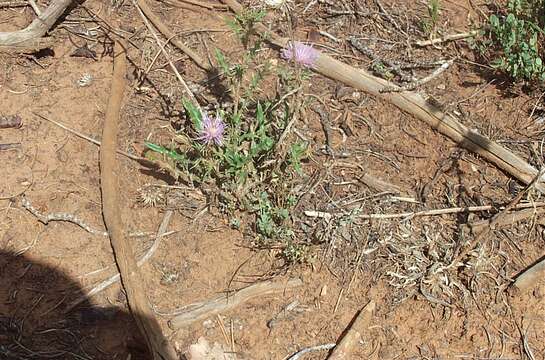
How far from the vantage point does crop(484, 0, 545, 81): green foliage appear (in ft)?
10.5

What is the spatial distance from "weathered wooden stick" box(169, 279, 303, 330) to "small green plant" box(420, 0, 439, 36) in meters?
1.61

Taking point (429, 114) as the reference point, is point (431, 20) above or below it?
above

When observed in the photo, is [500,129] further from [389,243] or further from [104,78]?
[104,78]

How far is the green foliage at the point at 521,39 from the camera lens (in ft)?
10.5

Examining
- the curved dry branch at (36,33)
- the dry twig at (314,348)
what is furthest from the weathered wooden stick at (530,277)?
the curved dry branch at (36,33)

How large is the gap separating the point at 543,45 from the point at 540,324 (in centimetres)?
147

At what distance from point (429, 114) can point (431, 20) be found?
595 mm

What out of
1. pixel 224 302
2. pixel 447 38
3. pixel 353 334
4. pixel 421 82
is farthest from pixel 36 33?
pixel 353 334

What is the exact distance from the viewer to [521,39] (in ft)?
10.6

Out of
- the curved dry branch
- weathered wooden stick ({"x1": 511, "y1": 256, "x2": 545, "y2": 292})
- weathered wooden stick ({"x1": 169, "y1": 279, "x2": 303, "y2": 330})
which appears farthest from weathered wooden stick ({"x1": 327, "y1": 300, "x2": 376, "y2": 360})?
the curved dry branch

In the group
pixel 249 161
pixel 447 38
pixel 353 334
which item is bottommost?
pixel 353 334

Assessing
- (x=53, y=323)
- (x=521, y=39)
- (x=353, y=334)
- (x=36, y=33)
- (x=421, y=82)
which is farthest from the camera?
(x=36, y=33)

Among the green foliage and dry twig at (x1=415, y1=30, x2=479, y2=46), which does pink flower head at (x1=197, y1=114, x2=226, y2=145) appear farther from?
the green foliage

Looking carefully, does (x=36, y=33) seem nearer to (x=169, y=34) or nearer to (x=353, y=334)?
(x=169, y=34)
